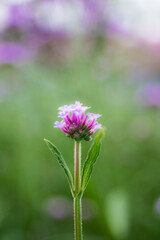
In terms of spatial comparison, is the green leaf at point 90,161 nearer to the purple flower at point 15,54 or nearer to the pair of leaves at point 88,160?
the pair of leaves at point 88,160

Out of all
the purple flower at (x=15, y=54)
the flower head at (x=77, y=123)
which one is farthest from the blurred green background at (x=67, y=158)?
the flower head at (x=77, y=123)

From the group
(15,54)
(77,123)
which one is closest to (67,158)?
(15,54)

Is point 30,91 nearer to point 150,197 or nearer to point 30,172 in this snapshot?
point 30,172

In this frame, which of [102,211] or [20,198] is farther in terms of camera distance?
[20,198]

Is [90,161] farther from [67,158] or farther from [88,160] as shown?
[67,158]

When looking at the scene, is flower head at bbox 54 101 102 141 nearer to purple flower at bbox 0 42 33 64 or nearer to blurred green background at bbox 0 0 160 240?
blurred green background at bbox 0 0 160 240

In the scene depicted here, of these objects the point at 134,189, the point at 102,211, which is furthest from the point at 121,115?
the point at 102,211
